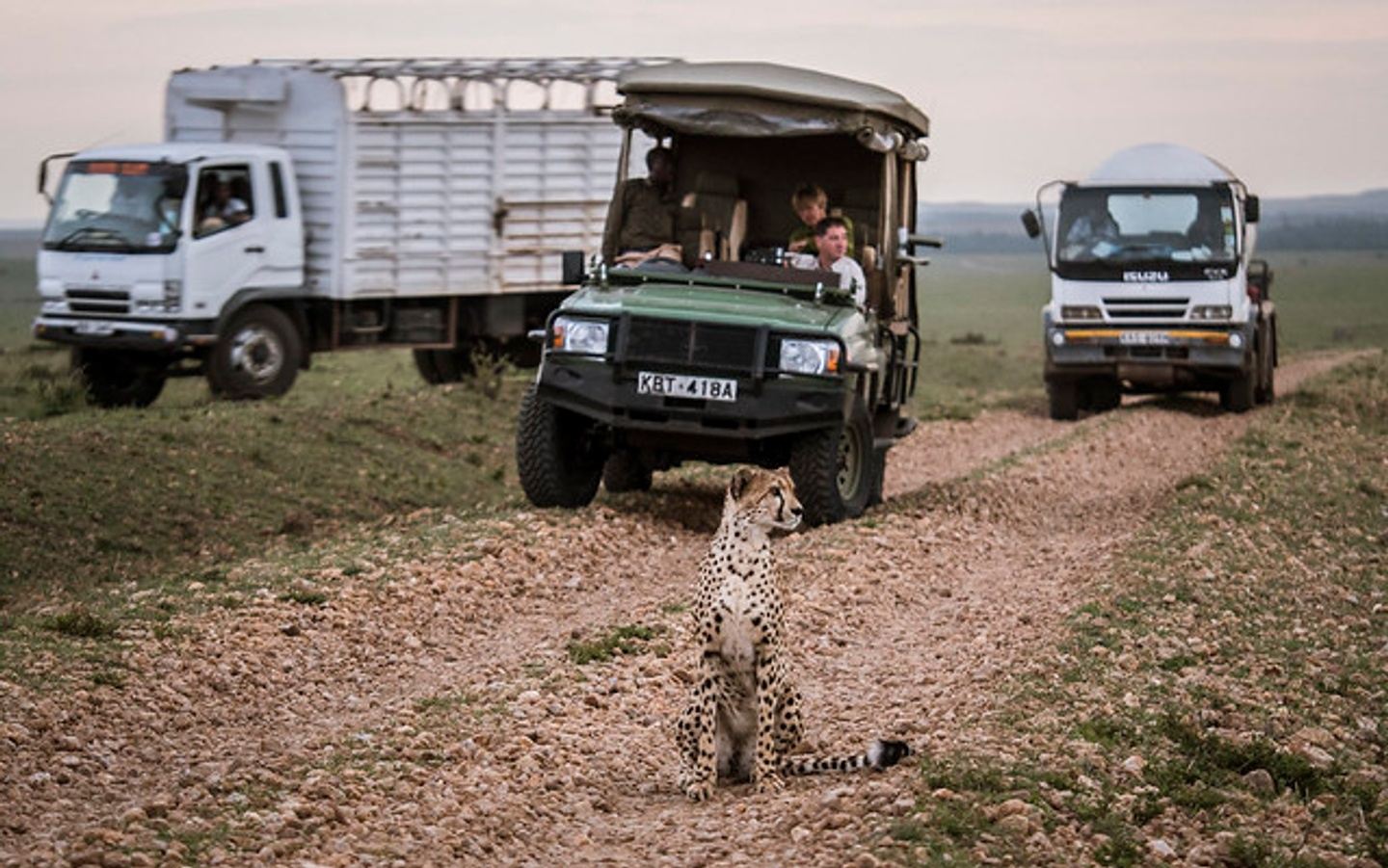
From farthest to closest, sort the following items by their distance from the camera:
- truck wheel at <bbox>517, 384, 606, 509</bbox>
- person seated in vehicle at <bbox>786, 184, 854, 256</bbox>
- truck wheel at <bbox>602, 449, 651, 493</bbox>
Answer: truck wheel at <bbox>602, 449, 651, 493</bbox>, person seated in vehicle at <bbox>786, 184, 854, 256</bbox>, truck wheel at <bbox>517, 384, 606, 509</bbox>

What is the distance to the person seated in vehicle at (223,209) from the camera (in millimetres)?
24203

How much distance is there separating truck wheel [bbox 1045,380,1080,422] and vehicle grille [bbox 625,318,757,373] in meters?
13.6

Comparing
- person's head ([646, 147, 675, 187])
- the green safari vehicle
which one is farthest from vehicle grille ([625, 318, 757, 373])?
person's head ([646, 147, 675, 187])

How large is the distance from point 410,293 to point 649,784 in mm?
18594

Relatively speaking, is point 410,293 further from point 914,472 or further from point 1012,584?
point 1012,584

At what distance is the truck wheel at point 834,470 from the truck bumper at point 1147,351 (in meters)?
10.8

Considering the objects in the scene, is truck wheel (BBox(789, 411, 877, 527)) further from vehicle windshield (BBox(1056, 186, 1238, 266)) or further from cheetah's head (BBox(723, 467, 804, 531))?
vehicle windshield (BBox(1056, 186, 1238, 266))

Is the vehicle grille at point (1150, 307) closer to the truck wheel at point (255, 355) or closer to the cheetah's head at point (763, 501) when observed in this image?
the truck wheel at point (255, 355)

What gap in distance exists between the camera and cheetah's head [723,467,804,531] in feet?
27.5

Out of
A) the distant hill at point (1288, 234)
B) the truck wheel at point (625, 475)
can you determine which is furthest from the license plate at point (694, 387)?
the distant hill at point (1288, 234)

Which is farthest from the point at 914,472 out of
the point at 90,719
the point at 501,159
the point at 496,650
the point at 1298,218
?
the point at 1298,218

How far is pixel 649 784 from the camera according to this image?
8773mm

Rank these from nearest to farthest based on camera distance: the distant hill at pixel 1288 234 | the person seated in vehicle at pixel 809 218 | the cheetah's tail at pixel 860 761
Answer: the cheetah's tail at pixel 860 761 < the person seated in vehicle at pixel 809 218 < the distant hill at pixel 1288 234

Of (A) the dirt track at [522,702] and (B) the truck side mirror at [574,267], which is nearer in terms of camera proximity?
(A) the dirt track at [522,702]
